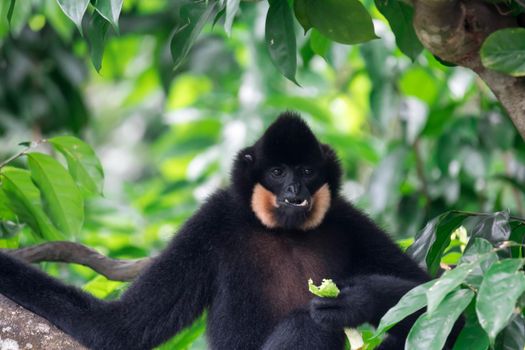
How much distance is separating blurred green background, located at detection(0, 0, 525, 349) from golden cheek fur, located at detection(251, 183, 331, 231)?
119 centimetres

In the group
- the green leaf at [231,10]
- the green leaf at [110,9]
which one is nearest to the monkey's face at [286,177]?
the green leaf at [231,10]

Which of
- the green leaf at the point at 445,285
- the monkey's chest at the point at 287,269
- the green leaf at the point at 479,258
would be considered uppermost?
the green leaf at the point at 445,285

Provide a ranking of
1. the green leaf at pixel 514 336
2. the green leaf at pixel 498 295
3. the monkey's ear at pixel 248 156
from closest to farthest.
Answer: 1. the green leaf at pixel 498 295
2. the green leaf at pixel 514 336
3. the monkey's ear at pixel 248 156

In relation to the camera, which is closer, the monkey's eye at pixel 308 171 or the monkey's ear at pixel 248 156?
the monkey's eye at pixel 308 171

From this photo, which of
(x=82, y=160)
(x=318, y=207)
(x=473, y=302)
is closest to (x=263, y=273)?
(x=318, y=207)

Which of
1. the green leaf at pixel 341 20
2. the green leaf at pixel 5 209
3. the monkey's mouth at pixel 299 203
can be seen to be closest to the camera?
the green leaf at pixel 341 20

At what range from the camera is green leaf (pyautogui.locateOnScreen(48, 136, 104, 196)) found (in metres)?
4.71

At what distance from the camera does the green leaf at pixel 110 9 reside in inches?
129

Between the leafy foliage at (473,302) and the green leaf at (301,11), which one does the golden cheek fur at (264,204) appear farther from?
the leafy foliage at (473,302)

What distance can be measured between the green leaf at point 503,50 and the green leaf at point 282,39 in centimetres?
108

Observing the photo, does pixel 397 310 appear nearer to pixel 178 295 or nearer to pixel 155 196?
pixel 178 295

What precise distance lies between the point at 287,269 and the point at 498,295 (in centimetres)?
269

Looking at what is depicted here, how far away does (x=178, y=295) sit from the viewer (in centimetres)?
475

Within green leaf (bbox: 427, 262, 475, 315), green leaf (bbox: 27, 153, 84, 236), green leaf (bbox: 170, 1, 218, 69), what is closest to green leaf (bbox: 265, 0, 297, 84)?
green leaf (bbox: 170, 1, 218, 69)
